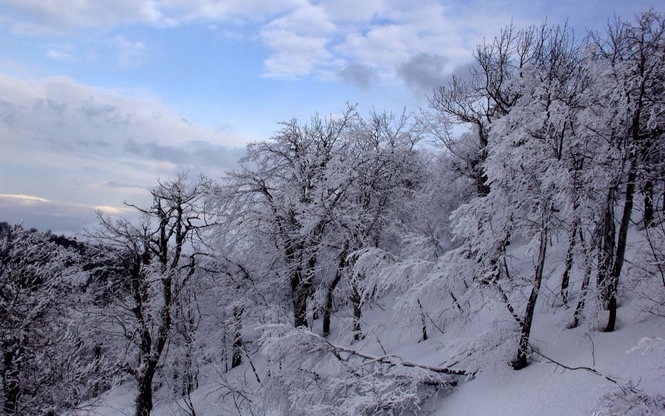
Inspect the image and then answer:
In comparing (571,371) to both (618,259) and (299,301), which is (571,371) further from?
(299,301)

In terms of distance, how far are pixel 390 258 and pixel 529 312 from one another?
3.28 meters

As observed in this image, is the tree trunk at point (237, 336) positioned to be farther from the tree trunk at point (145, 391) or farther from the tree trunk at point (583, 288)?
the tree trunk at point (583, 288)

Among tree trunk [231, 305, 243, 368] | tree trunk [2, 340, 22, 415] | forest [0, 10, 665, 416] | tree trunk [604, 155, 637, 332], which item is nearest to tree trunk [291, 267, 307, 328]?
forest [0, 10, 665, 416]

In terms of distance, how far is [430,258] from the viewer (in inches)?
367

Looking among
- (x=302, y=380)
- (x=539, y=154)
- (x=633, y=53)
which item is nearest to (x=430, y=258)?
(x=539, y=154)

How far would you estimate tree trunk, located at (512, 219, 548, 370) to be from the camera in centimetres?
783

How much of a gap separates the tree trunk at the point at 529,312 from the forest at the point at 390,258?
0.04 meters

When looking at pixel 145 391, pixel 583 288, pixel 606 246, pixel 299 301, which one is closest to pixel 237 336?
pixel 299 301

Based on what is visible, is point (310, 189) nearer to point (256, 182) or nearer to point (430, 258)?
point (256, 182)

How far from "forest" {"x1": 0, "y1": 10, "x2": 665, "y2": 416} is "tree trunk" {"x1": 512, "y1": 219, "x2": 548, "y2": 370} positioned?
0.13 feet

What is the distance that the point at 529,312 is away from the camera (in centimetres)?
786

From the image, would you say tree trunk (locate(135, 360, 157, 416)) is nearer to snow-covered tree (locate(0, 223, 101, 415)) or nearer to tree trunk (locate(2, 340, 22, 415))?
snow-covered tree (locate(0, 223, 101, 415))

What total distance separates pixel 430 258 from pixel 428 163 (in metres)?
17.7

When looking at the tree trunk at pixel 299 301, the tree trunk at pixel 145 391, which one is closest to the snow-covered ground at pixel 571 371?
the tree trunk at pixel 299 301
